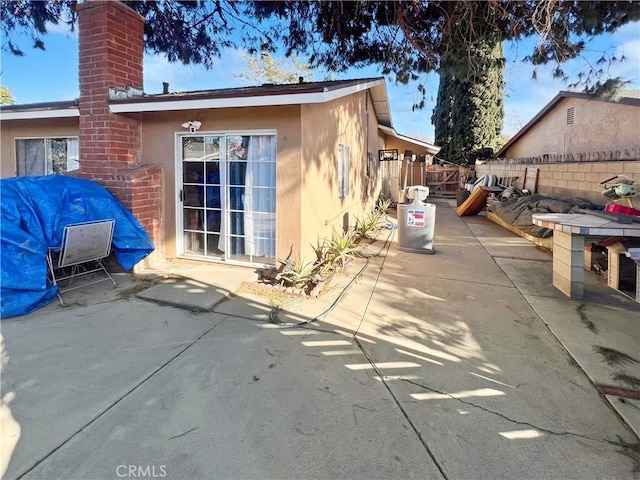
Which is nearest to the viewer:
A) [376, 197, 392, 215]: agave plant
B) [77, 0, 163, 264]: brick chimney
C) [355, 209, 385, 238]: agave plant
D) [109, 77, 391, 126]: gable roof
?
[109, 77, 391, 126]: gable roof

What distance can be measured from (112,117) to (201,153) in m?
1.52

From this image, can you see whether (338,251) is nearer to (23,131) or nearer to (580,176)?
(580,176)

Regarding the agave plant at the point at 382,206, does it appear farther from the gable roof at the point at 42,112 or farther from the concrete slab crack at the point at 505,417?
the concrete slab crack at the point at 505,417

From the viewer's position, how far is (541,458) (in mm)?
2186

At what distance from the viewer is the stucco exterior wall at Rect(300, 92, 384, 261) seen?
572 cm

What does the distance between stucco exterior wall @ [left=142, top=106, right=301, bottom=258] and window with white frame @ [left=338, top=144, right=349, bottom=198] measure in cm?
236

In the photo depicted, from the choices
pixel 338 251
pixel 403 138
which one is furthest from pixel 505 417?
pixel 403 138

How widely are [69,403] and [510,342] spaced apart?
391 centimetres

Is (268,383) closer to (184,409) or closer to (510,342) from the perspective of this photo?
(184,409)

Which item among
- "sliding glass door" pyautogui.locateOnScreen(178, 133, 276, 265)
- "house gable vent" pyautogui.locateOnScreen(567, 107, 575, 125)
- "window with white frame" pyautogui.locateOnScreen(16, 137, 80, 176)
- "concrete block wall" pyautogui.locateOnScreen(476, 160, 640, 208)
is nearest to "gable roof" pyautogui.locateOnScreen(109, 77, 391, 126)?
"sliding glass door" pyautogui.locateOnScreen(178, 133, 276, 265)

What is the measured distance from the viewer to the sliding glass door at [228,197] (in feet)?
19.3

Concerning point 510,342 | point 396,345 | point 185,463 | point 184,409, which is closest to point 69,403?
point 184,409

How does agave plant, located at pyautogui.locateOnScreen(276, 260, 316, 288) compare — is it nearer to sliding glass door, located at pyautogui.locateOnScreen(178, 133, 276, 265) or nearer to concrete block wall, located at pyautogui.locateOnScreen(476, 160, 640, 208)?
sliding glass door, located at pyautogui.locateOnScreen(178, 133, 276, 265)

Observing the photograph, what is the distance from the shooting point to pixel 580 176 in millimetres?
8500
